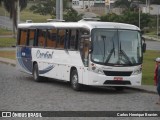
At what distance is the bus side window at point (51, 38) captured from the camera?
24569 millimetres

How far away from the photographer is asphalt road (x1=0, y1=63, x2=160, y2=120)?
1622 centimetres

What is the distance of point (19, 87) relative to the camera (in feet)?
76.0

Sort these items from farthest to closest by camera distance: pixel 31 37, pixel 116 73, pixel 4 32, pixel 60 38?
pixel 4 32 < pixel 31 37 < pixel 60 38 < pixel 116 73

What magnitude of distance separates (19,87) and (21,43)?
224 inches

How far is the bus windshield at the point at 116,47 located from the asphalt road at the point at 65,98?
1272 mm

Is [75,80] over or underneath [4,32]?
over

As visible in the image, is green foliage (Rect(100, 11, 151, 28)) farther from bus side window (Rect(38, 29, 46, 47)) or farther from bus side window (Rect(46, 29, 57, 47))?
bus side window (Rect(46, 29, 57, 47))

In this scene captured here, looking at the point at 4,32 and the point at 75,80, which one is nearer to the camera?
the point at 75,80

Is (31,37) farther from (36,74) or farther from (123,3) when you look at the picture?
(123,3)

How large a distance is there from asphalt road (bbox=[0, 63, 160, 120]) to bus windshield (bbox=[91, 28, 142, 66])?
1.27 m

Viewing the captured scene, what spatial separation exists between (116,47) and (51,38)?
4.68m

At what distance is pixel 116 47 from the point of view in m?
21.1

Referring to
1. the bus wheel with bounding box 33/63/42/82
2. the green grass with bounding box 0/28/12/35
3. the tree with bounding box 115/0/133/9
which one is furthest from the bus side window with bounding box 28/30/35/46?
the tree with bounding box 115/0/133/9

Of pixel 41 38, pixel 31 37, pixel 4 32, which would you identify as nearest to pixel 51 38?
pixel 41 38
